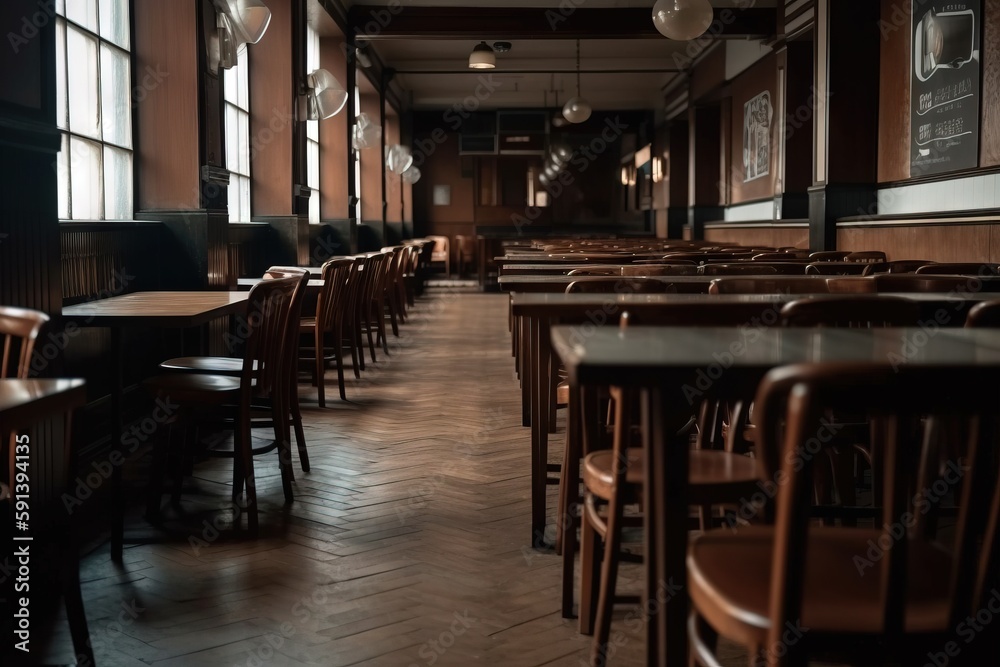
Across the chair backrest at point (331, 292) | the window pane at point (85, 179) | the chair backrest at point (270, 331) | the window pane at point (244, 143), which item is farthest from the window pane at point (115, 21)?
the window pane at point (244, 143)

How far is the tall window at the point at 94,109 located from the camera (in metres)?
4.12

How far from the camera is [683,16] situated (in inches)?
224

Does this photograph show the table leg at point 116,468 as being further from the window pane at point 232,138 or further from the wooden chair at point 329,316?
the window pane at point 232,138

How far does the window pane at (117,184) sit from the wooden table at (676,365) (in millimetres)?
3789

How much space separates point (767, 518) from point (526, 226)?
722 inches

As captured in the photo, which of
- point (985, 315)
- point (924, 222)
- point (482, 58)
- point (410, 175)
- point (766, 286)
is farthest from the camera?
point (410, 175)

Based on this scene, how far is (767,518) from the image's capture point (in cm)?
156

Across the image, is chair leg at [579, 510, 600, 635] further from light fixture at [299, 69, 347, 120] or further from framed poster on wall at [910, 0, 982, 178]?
light fixture at [299, 69, 347, 120]

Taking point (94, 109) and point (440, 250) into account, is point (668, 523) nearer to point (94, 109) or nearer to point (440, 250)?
point (94, 109)

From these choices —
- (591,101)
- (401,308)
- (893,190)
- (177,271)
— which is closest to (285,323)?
(177,271)

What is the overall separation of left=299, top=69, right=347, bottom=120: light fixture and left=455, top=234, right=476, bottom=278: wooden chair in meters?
9.45

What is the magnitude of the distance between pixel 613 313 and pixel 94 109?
10.8 feet

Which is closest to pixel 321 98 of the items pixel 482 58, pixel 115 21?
pixel 115 21

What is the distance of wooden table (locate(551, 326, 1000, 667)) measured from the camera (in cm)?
119
